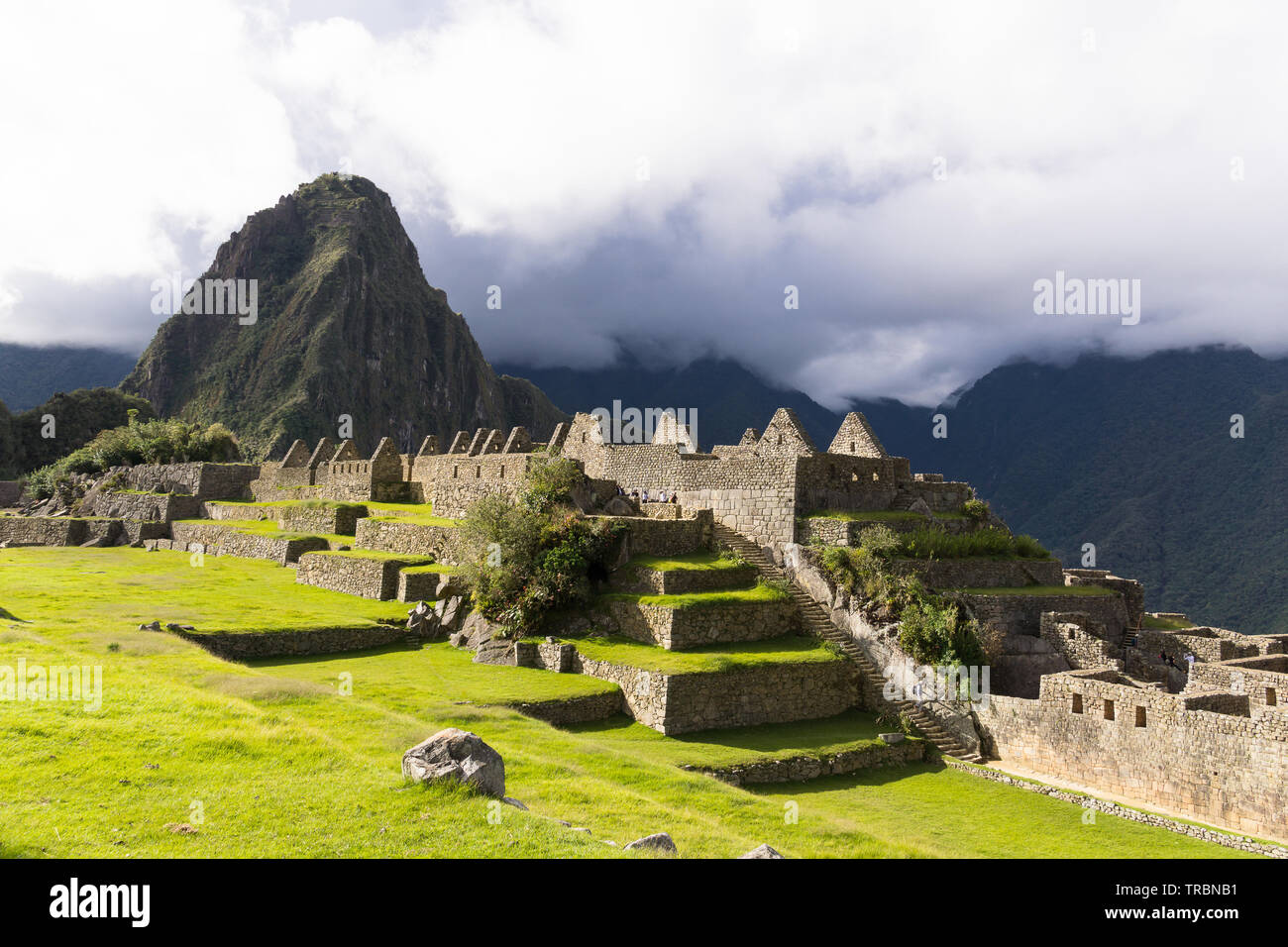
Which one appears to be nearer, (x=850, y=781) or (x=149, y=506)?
(x=850, y=781)

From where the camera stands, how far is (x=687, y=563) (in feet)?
71.2

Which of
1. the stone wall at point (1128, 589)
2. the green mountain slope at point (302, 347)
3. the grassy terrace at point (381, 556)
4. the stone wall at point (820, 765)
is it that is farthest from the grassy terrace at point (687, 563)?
the green mountain slope at point (302, 347)

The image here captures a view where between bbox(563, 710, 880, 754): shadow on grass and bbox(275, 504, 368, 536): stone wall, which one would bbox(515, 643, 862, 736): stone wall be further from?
bbox(275, 504, 368, 536): stone wall

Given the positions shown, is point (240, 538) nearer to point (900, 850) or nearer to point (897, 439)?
point (900, 850)

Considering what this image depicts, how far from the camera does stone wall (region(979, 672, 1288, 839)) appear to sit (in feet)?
46.0

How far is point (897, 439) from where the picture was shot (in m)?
83.7

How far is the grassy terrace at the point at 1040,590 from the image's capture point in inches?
842

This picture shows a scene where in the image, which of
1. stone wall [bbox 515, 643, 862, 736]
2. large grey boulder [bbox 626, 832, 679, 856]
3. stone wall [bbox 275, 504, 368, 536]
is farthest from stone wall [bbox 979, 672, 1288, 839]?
stone wall [bbox 275, 504, 368, 536]

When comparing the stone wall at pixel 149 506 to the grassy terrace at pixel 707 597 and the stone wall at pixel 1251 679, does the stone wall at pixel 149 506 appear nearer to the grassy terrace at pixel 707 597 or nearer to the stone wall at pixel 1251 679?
the grassy terrace at pixel 707 597

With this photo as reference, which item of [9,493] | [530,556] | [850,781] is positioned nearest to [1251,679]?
[850,781]


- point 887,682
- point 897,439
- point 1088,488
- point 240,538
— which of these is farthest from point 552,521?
point 897,439

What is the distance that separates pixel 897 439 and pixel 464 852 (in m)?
82.1

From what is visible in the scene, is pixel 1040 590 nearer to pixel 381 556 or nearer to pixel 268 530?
pixel 381 556

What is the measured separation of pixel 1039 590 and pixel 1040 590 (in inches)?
1.1
